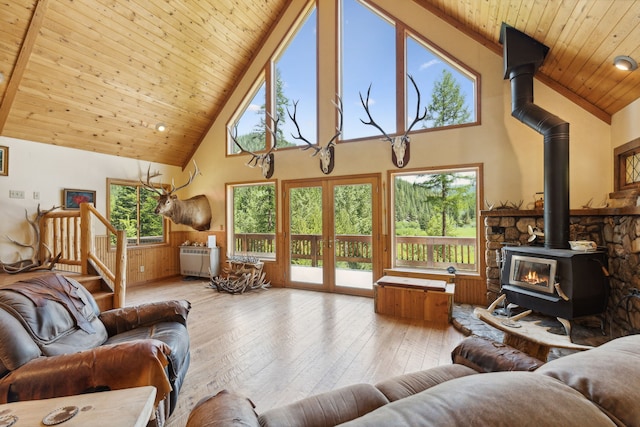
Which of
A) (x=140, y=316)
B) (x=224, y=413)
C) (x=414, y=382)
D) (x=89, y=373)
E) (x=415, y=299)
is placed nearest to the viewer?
(x=224, y=413)

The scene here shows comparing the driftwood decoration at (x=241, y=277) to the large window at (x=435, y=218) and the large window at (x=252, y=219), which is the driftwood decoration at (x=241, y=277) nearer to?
the large window at (x=252, y=219)

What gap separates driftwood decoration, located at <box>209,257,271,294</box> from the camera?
5.50 m

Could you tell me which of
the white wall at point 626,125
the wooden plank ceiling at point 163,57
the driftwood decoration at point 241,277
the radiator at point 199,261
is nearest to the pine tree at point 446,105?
the wooden plank ceiling at point 163,57

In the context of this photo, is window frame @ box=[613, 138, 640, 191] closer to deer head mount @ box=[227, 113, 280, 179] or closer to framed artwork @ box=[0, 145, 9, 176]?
deer head mount @ box=[227, 113, 280, 179]

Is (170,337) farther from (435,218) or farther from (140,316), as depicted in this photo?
(435,218)

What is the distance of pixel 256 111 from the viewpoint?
252 inches

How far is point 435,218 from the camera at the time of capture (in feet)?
15.8

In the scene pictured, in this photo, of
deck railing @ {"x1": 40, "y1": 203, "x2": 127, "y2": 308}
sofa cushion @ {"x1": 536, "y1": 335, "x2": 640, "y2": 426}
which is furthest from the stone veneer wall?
deck railing @ {"x1": 40, "y1": 203, "x2": 127, "y2": 308}

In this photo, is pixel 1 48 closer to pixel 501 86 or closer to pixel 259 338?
pixel 259 338

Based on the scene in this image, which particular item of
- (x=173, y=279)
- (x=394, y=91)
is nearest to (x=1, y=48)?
(x=173, y=279)

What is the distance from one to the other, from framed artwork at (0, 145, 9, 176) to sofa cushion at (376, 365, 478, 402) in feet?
20.6

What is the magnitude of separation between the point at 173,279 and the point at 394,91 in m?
6.25

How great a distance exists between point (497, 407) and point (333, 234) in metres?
4.80

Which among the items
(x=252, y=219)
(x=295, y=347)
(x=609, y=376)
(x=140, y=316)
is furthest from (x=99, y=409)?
(x=252, y=219)
